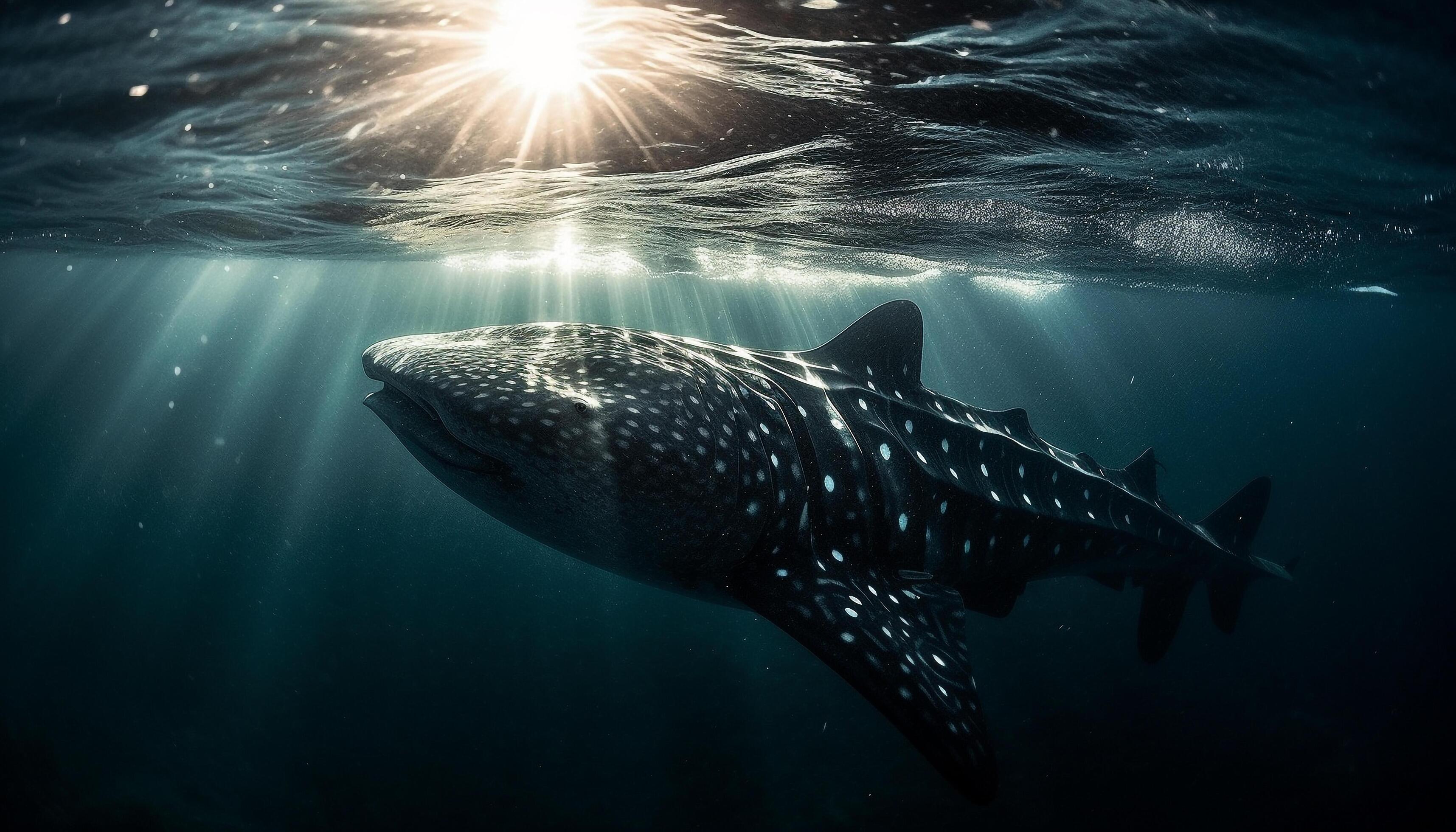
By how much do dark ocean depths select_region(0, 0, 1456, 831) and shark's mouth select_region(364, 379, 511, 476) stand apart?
10.3 ft

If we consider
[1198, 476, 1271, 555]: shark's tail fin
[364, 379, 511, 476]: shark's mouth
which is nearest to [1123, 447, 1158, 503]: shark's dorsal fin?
[1198, 476, 1271, 555]: shark's tail fin

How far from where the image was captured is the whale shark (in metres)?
3.28

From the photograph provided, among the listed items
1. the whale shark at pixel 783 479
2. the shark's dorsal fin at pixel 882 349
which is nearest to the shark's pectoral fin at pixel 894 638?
the whale shark at pixel 783 479

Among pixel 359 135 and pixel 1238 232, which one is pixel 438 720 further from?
pixel 1238 232

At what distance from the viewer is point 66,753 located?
500 inches

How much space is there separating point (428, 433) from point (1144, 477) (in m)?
7.76

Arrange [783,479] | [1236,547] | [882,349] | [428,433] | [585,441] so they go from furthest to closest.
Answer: [1236,547]
[882,349]
[783,479]
[428,433]
[585,441]

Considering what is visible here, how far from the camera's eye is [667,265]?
25891mm

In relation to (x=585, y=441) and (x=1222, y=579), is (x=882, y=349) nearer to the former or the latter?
(x=585, y=441)

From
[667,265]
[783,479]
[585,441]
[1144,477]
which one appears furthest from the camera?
[667,265]

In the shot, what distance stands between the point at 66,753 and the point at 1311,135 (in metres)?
23.6

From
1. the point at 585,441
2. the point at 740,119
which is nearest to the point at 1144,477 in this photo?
the point at 740,119

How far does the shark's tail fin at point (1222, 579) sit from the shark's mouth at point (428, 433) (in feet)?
26.4

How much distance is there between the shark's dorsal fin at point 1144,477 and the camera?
24.3 ft
